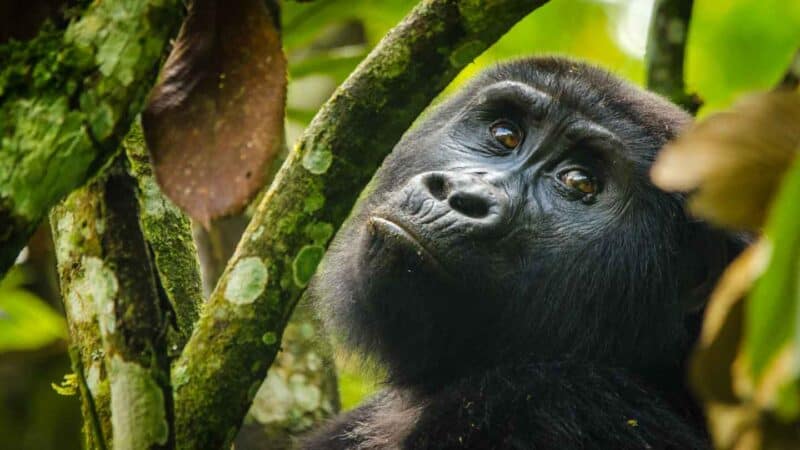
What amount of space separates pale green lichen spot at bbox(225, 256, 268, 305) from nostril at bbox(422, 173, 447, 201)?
118 centimetres

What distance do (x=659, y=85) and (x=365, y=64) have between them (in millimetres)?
2349

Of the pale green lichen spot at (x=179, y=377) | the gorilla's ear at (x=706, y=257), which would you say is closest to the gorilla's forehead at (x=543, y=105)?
the gorilla's ear at (x=706, y=257)

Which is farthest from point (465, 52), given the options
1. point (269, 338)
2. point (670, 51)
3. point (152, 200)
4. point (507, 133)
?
point (670, 51)

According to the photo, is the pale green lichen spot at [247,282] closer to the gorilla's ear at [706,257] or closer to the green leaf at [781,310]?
the green leaf at [781,310]

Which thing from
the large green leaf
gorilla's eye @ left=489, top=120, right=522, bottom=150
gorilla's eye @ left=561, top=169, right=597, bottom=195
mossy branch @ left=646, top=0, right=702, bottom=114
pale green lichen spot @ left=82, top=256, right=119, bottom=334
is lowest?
pale green lichen spot @ left=82, top=256, right=119, bottom=334

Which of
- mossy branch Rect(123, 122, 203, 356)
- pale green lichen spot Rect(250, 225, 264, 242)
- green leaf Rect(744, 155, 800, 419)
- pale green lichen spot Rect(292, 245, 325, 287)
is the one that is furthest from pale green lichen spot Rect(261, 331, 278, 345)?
green leaf Rect(744, 155, 800, 419)

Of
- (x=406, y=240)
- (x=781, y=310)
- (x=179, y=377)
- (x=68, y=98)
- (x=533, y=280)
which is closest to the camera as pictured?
(x=781, y=310)

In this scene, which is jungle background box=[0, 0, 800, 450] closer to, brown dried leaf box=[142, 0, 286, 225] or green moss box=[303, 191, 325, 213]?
green moss box=[303, 191, 325, 213]

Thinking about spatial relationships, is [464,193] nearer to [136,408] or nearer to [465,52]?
[465,52]

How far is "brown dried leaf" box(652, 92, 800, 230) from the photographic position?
1227 mm

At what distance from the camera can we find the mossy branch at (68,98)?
1.88m

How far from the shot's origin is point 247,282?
2389 millimetres

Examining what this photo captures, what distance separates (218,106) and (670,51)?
2.98 m

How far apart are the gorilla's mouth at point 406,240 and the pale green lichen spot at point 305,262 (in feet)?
3.33
